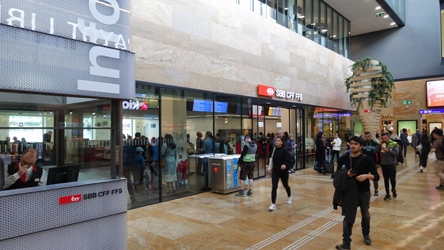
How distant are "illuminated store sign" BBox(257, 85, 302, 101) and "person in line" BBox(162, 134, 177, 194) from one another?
14.6ft

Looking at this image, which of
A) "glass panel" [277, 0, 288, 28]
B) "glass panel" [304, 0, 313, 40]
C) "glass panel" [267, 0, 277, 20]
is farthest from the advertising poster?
"glass panel" [267, 0, 277, 20]

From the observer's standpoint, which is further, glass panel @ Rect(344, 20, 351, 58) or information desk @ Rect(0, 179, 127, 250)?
glass panel @ Rect(344, 20, 351, 58)

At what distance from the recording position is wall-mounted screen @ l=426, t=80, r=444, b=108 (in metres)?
24.1

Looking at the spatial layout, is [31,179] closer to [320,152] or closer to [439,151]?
[439,151]

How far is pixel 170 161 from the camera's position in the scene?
799 cm

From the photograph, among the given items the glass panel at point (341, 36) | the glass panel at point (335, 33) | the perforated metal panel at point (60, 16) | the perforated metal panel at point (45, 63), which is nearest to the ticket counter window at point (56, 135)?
the perforated metal panel at point (45, 63)

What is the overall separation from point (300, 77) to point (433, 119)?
19.1m

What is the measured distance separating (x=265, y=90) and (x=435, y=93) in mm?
20977

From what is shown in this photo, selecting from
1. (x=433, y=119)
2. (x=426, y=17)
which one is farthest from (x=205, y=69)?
(x=433, y=119)

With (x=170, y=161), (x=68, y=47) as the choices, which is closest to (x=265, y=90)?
(x=170, y=161)

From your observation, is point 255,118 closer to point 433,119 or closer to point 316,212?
point 316,212

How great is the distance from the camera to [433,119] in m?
25.6

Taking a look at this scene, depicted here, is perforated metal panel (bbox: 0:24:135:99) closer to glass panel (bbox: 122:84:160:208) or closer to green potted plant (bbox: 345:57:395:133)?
glass panel (bbox: 122:84:160:208)

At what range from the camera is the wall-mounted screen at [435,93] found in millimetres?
24147
